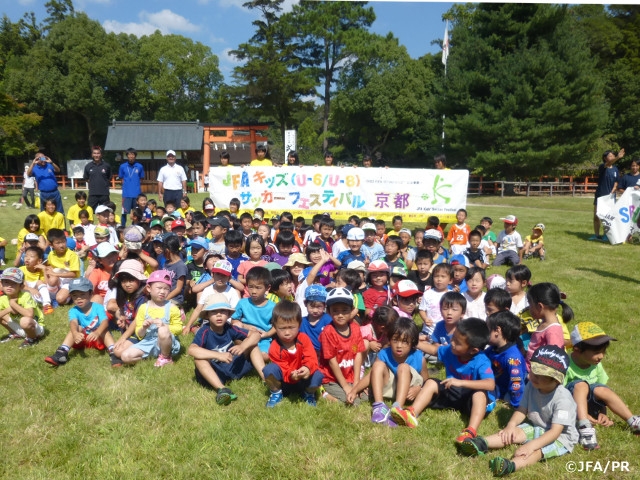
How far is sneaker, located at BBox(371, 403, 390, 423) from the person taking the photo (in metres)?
3.88

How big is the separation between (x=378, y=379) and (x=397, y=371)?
194 millimetres

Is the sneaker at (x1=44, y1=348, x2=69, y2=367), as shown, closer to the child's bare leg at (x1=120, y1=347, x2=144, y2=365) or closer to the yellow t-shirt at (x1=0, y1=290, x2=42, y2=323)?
the child's bare leg at (x1=120, y1=347, x2=144, y2=365)

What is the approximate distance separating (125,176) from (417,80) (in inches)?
1318

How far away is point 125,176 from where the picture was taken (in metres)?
10.8

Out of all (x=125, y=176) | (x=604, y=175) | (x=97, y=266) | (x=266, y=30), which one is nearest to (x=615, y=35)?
(x=266, y=30)

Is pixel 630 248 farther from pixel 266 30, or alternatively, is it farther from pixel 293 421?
pixel 266 30

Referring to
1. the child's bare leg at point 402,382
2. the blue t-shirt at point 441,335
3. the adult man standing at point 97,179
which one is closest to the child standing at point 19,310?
the child's bare leg at point 402,382

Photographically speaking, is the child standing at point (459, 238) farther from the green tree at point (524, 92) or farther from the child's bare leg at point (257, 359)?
the green tree at point (524, 92)

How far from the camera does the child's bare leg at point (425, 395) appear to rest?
399 centimetres

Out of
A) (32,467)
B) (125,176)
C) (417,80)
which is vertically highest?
(417,80)

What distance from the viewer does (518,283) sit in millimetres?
5172

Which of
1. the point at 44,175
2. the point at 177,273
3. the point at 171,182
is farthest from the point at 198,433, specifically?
the point at 44,175

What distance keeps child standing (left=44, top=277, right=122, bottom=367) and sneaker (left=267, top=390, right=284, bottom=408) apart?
6.30ft

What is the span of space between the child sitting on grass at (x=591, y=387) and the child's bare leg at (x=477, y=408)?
0.68m
